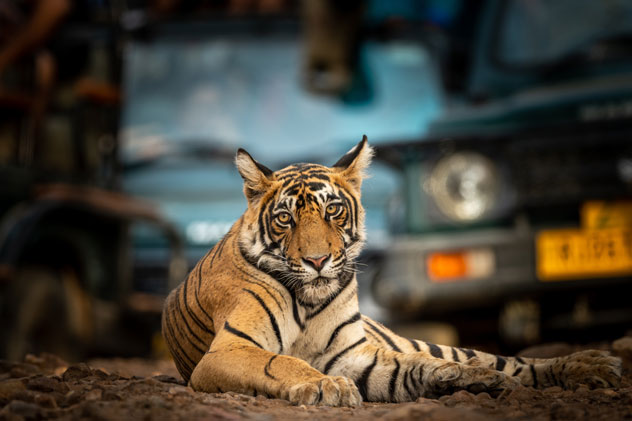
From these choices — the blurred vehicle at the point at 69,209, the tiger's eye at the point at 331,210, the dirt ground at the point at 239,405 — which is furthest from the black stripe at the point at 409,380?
the blurred vehicle at the point at 69,209

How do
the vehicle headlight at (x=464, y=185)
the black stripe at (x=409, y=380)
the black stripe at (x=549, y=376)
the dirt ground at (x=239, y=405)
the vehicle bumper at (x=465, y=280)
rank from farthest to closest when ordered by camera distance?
1. the vehicle headlight at (x=464, y=185)
2. the vehicle bumper at (x=465, y=280)
3. the black stripe at (x=549, y=376)
4. the black stripe at (x=409, y=380)
5. the dirt ground at (x=239, y=405)

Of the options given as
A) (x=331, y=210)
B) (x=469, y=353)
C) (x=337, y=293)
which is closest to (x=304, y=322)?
(x=337, y=293)

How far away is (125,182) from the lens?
24.3 ft

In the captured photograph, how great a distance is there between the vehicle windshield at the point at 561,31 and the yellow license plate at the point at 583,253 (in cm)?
142

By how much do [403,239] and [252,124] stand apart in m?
2.01

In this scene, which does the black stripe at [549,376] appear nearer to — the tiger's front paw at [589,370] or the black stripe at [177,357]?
the tiger's front paw at [589,370]

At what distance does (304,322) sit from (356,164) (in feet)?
1.63

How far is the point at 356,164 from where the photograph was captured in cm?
275

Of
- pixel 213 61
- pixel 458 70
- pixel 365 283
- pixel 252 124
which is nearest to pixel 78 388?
pixel 365 283

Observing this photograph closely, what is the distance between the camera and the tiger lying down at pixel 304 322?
8.58 feet

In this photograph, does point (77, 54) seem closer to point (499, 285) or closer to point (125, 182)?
point (125, 182)

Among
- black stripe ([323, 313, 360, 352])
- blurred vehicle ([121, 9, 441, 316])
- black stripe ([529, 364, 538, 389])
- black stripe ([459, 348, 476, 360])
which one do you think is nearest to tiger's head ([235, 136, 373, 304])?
black stripe ([323, 313, 360, 352])

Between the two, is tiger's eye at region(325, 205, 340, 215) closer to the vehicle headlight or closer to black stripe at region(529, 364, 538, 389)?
black stripe at region(529, 364, 538, 389)

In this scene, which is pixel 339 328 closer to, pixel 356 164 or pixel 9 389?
pixel 356 164
